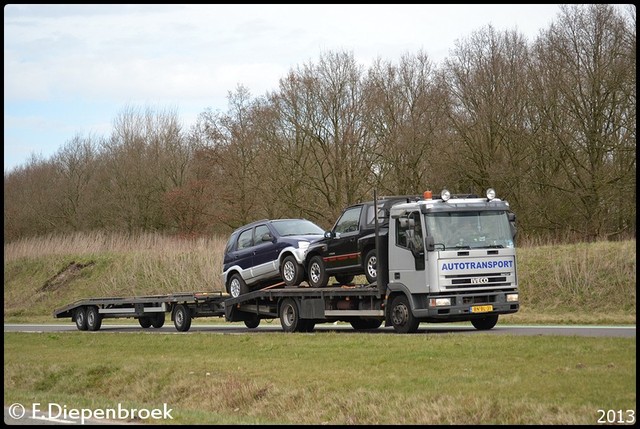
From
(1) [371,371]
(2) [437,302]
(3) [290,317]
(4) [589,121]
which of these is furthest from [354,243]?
(4) [589,121]

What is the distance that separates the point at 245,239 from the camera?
83.5 feet

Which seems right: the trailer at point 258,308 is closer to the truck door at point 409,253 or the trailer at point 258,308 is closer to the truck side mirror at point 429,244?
the truck door at point 409,253

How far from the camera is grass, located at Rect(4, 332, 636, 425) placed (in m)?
12.2

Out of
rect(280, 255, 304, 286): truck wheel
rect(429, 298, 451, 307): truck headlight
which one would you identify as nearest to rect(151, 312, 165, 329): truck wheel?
rect(280, 255, 304, 286): truck wheel

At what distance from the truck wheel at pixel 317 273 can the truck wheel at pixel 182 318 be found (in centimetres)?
588

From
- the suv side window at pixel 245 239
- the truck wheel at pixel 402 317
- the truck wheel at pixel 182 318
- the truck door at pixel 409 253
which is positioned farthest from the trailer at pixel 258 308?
the suv side window at pixel 245 239

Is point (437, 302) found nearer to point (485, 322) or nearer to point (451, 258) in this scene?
point (451, 258)

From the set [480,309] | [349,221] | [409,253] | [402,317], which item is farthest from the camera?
[349,221]

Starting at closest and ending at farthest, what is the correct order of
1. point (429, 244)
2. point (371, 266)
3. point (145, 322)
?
point (429, 244) < point (371, 266) < point (145, 322)

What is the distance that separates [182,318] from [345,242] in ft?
25.8

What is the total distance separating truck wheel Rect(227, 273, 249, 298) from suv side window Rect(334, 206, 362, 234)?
14.0 ft

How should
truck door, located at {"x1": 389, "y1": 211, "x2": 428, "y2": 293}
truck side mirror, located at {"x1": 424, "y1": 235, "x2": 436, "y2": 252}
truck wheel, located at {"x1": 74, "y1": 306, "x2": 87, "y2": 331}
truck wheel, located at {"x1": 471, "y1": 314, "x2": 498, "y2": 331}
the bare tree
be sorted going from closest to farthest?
truck side mirror, located at {"x1": 424, "y1": 235, "x2": 436, "y2": 252} < truck door, located at {"x1": 389, "y1": 211, "x2": 428, "y2": 293} < truck wheel, located at {"x1": 471, "y1": 314, "x2": 498, "y2": 331} < truck wheel, located at {"x1": 74, "y1": 306, "x2": 87, "y2": 331} < the bare tree

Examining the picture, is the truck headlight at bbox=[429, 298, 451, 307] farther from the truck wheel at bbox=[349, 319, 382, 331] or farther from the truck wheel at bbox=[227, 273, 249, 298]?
the truck wheel at bbox=[227, 273, 249, 298]

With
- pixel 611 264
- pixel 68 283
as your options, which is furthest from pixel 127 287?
pixel 611 264
